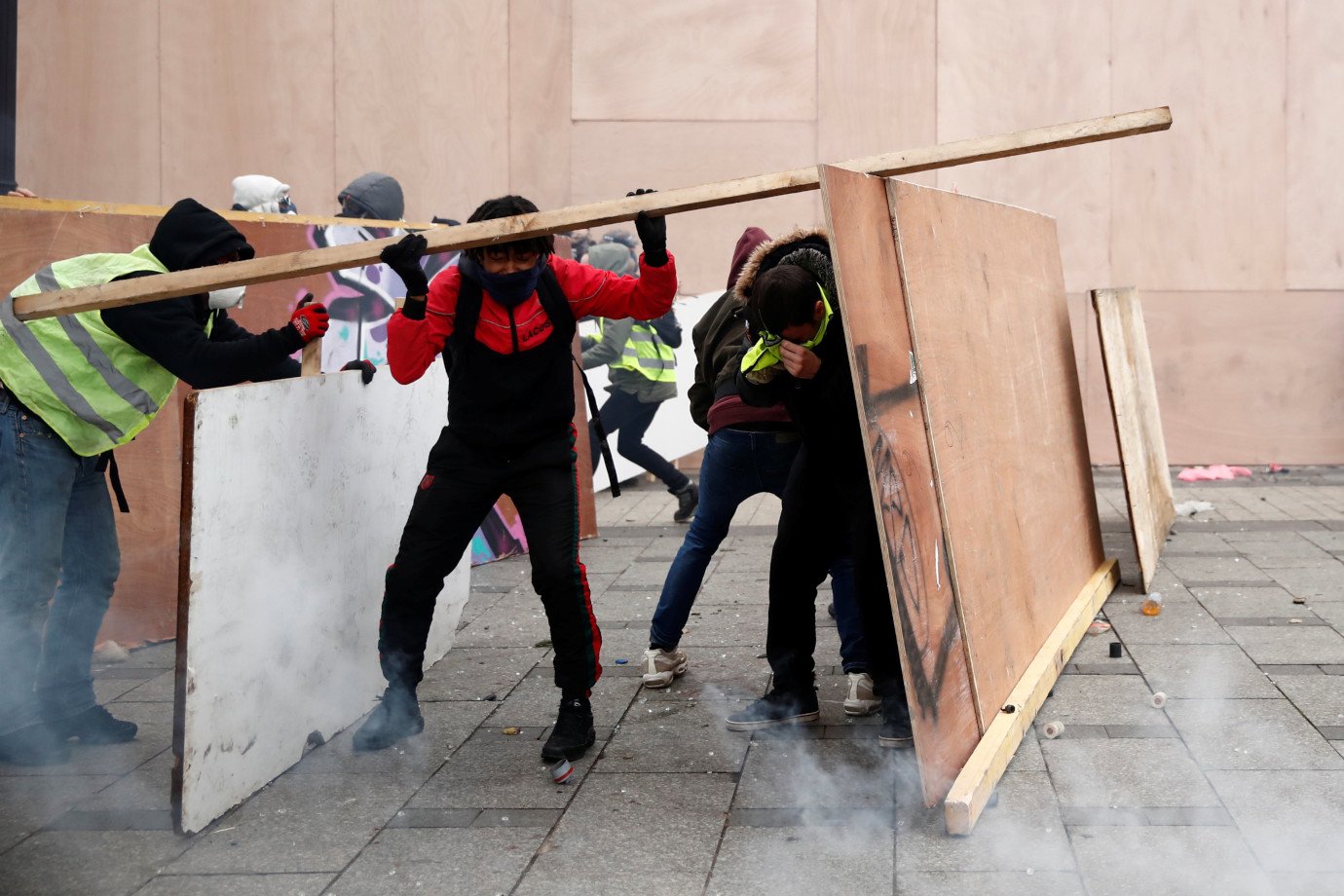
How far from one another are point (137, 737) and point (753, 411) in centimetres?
237

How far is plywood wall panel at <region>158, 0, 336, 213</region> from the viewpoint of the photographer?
11398 millimetres

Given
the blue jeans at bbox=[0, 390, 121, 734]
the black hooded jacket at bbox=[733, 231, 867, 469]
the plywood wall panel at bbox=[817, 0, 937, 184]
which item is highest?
the plywood wall panel at bbox=[817, 0, 937, 184]

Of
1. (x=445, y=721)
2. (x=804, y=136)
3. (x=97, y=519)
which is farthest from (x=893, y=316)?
(x=804, y=136)

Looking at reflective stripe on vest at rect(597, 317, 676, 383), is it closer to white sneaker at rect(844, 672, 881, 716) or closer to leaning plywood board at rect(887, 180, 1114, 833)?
leaning plywood board at rect(887, 180, 1114, 833)

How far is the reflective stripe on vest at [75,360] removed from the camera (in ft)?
13.8

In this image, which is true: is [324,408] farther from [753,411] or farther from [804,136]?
[804,136]

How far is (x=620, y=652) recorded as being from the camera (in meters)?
5.73

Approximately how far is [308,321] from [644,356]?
4952 mm

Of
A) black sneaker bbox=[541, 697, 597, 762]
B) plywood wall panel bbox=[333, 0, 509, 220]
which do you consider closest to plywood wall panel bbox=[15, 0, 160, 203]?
plywood wall panel bbox=[333, 0, 509, 220]

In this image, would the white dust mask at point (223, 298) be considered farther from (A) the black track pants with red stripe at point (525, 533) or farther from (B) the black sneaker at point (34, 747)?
(B) the black sneaker at point (34, 747)

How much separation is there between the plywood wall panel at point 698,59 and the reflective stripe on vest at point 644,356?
294 cm

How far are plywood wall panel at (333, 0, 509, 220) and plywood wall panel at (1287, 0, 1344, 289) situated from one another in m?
6.30

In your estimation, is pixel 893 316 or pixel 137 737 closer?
pixel 893 316

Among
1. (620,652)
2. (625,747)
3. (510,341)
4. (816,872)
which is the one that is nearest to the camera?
(816,872)
